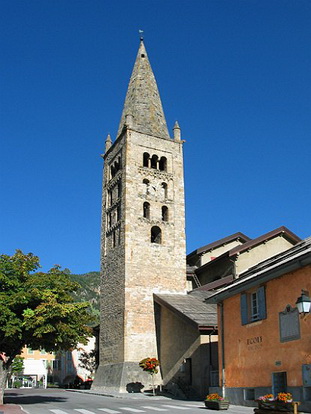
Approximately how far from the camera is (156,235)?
4172 cm

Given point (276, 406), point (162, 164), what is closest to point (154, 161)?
point (162, 164)

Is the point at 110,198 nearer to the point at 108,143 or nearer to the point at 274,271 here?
the point at 108,143

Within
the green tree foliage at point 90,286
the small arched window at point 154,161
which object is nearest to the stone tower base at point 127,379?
the small arched window at point 154,161

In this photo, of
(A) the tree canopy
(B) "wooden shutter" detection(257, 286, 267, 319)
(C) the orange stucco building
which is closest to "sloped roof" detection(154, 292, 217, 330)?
(C) the orange stucco building

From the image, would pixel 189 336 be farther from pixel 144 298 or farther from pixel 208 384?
pixel 144 298

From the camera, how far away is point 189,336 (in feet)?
105

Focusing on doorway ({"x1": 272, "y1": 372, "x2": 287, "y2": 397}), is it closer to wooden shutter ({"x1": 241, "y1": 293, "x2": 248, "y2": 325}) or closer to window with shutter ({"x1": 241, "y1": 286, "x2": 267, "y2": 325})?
window with shutter ({"x1": 241, "y1": 286, "x2": 267, "y2": 325})

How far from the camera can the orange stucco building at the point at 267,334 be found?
16.7 meters

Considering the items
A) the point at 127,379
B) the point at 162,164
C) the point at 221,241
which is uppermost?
the point at 162,164

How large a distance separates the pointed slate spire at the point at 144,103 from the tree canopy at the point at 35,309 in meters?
21.0

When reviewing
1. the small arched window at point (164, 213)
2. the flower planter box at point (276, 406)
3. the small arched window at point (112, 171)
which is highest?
the small arched window at point (112, 171)

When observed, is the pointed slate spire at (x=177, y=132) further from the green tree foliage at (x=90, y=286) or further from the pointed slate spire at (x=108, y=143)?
the green tree foliage at (x=90, y=286)

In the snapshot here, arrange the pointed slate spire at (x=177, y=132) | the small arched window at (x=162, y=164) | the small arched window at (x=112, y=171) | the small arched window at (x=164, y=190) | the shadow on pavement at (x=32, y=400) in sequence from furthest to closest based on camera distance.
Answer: the pointed slate spire at (x=177, y=132) → the small arched window at (x=112, y=171) → the small arched window at (x=162, y=164) → the small arched window at (x=164, y=190) → the shadow on pavement at (x=32, y=400)

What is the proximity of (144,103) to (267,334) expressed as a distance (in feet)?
102
